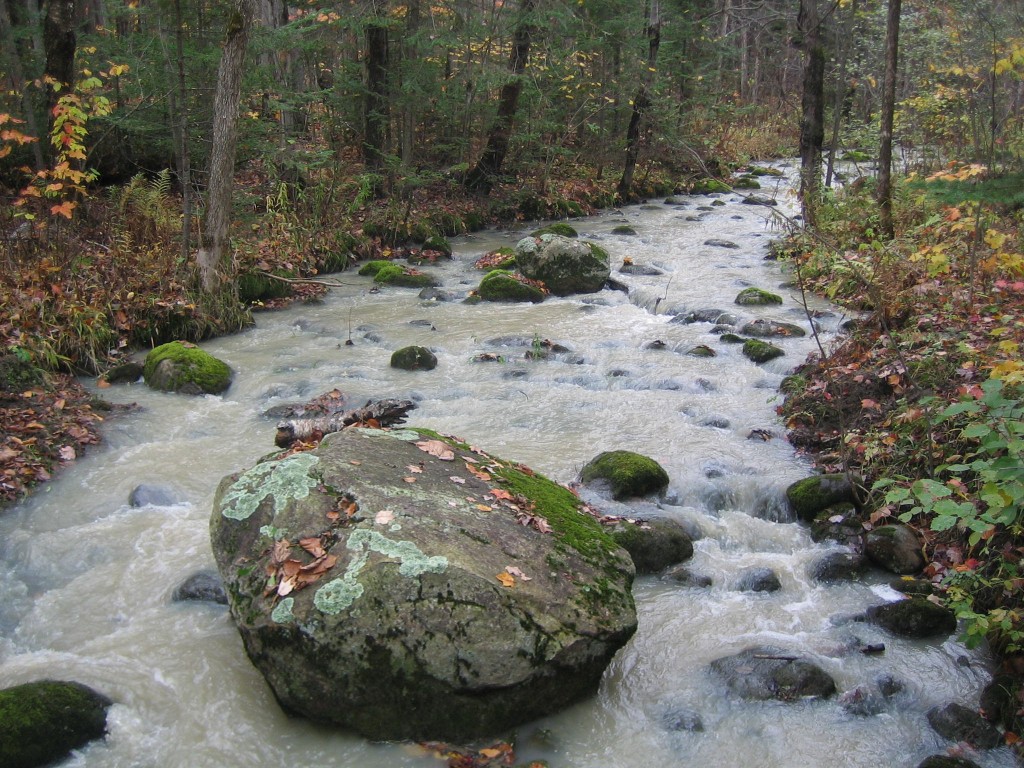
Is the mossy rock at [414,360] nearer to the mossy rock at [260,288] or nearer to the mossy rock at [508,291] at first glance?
the mossy rock at [508,291]

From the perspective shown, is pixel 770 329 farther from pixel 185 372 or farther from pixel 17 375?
pixel 17 375

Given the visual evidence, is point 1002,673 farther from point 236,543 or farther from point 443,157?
point 443,157

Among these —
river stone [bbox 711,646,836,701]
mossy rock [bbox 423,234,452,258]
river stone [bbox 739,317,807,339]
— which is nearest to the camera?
river stone [bbox 711,646,836,701]

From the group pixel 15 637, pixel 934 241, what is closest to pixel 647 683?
pixel 15 637

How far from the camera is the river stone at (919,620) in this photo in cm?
497

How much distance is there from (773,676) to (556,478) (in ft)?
9.11

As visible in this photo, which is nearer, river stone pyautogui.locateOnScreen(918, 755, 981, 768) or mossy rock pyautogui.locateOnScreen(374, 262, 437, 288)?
river stone pyautogui.locateOnScreen(918, 755, 981, 768)

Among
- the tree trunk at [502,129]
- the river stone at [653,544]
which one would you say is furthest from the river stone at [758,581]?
the tree trunk at [502,129]

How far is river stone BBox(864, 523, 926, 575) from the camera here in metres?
5.59

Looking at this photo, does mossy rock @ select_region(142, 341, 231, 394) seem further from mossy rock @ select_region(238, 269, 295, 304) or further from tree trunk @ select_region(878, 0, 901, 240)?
tree trunk @ select_region(878, 0, 901, 240)

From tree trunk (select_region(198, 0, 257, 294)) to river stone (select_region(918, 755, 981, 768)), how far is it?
9.89m

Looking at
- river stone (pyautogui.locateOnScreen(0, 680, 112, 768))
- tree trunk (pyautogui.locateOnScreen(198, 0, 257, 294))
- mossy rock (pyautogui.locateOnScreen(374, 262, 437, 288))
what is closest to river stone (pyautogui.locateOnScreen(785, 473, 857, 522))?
river stone (pyautogui.locateOnScreen(0, 680, 112, 768))

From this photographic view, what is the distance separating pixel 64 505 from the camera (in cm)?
652

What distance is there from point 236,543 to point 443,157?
1576cm
